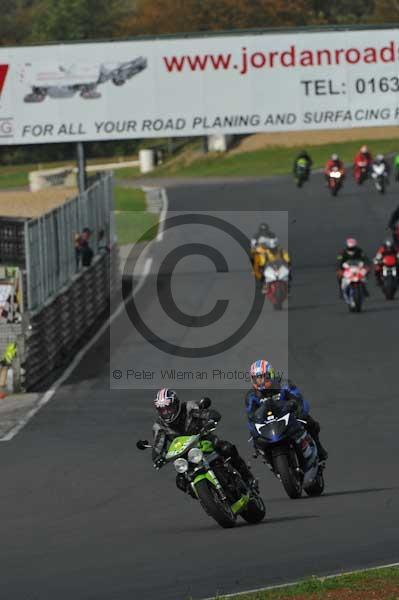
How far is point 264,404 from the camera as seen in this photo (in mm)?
12391

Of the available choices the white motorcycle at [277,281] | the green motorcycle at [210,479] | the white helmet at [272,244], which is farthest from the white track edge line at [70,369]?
the green motorcycle at [210,479]

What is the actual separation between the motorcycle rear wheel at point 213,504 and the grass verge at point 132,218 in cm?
3921

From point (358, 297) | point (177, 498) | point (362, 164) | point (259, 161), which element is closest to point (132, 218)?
point (362, 164)

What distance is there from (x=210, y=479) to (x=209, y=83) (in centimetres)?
2796

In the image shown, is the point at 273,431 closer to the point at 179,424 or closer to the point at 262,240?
the point at 179,424

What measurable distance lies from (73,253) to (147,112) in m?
8.01

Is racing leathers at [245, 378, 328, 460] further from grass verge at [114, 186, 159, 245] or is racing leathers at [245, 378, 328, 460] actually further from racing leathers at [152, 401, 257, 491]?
grass verge at [114, 186, 159, 245]

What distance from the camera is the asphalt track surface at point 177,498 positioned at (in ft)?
31.7

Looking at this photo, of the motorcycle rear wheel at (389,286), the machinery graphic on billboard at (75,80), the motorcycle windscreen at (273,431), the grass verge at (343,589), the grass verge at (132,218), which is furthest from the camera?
the grass verge at (132,218)

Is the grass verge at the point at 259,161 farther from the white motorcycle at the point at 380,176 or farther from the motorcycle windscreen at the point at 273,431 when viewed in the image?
the motorcycle windscreen at the point at 273,431

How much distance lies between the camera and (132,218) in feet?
198

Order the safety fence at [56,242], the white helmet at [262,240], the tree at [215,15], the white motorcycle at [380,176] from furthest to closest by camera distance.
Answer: the tree at [215,15] → the white motorcycle at [380,176] → the white helmet at [262,240] → the safety fence at [56,242]

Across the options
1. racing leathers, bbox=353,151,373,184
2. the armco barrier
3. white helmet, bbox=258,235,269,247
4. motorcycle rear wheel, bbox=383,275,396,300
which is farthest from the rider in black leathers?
racing leathers, bbox=353,151,373,184

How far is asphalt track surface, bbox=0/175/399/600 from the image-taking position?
9.66 m
